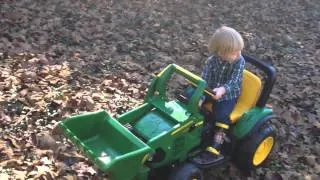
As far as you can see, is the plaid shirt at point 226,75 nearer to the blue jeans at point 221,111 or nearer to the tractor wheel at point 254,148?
the blue jeans at point 221,111

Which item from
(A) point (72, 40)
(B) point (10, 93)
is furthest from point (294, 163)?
(A) point (72, 40)

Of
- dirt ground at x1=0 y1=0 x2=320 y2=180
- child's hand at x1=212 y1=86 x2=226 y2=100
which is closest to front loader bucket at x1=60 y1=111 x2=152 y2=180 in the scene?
dirt ground at x1=0 y1=0 x2=320 y2=180

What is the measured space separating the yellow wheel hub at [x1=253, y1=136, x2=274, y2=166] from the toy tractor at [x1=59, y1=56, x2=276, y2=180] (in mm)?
90

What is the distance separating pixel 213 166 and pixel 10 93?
2.67m

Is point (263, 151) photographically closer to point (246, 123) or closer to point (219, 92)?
point (246, 123)

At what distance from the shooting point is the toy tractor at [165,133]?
378 cm

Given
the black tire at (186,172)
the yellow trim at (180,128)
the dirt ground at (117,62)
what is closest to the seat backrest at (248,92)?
the dirt ground at (117,62)

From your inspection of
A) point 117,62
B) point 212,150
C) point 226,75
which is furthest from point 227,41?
point 117,62

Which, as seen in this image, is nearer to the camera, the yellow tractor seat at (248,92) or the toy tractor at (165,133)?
the toy tractor at (165,133)

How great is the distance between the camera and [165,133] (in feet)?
13.3

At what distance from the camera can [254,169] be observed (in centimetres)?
513

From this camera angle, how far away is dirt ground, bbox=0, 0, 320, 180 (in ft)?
15.8

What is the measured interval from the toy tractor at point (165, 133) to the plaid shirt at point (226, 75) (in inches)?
10.9

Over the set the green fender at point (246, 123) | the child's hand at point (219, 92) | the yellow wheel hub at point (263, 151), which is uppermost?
the child's hand at point (219, 92)
